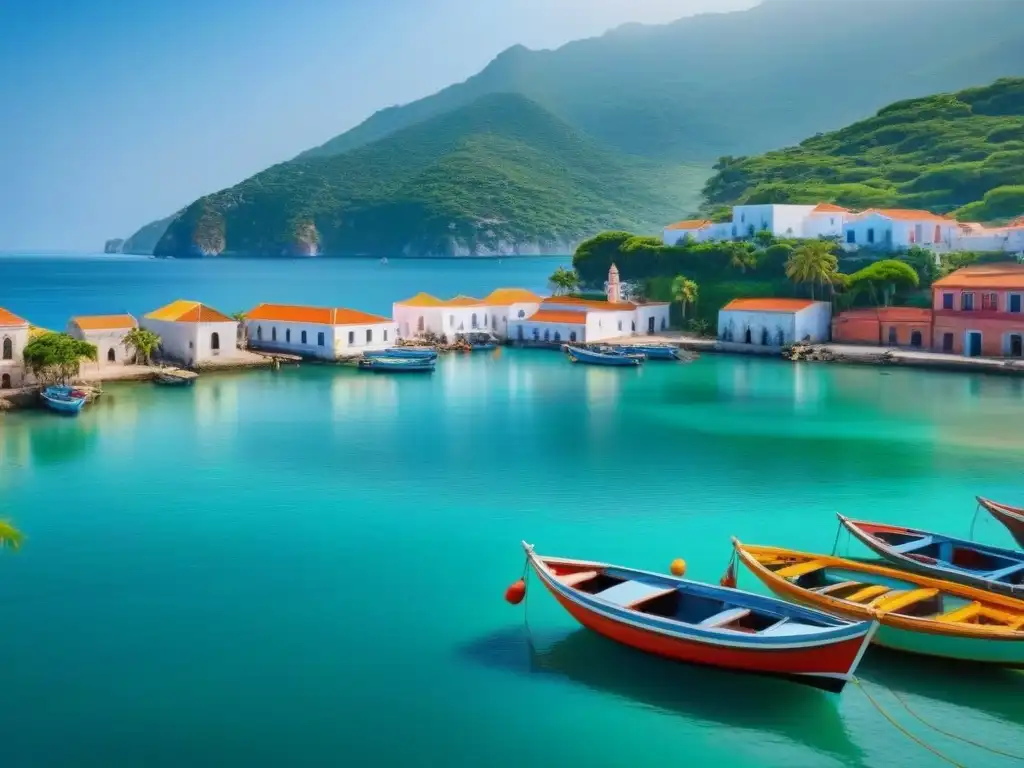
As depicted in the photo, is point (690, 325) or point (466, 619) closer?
point (466, 619)

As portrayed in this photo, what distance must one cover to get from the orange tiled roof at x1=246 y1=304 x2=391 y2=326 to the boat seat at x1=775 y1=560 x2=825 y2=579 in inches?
1454

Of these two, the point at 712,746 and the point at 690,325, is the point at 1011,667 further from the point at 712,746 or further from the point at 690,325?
the point at 690,325

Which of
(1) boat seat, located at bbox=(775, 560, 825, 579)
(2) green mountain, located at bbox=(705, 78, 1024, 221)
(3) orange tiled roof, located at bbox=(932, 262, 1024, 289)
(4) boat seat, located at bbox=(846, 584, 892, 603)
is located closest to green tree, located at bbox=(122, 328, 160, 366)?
(3) orange tiled roof, located at bbox=(932, 262, 1024, 289)

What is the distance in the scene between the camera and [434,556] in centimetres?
1989

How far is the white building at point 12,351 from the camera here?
38844mm

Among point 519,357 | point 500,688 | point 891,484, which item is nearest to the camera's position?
point 500,688

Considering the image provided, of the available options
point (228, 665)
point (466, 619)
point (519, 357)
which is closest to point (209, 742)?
point (228, 665)

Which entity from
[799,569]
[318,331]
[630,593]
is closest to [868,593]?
[799,569]

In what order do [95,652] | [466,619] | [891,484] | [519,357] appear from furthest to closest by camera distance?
[519,357]
[891,484]
[466,619]
[95,652]

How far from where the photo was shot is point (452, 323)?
58594 millimetres

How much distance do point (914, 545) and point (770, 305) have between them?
3842 cm

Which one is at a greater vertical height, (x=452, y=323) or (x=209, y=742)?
(x=452, y=323)

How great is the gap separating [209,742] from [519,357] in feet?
139

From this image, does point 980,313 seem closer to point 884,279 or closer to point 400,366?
point 884,279
